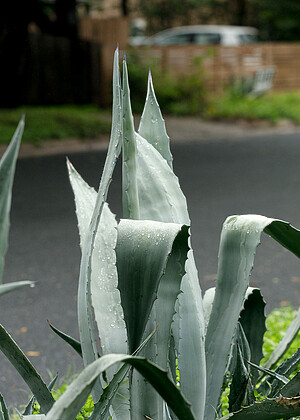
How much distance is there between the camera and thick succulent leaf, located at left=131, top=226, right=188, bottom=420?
154 cm

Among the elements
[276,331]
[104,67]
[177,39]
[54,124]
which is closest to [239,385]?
[276,331]

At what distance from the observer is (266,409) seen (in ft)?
4.66

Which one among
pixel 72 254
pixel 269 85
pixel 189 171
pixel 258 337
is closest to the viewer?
pixel 258 337

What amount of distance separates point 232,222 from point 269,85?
15.8m

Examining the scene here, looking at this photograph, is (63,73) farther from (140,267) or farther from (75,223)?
(140,267)

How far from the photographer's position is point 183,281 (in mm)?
1682

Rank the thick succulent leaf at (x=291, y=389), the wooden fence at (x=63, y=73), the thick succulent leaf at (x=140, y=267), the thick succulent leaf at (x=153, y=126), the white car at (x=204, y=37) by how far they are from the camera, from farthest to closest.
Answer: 1. the white car at (x=204, y=37)
2. the wooden fence at (x=63, y=73)
3. the thick succulent leaf at (x=153, y=126)
4. the thick succulent leaf at (x=291, y=389)
5. the thick succulent leaf at (x=140, y=267)

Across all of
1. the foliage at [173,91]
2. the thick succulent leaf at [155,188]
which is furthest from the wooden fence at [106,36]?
the thick succulent leaf at [155,188]

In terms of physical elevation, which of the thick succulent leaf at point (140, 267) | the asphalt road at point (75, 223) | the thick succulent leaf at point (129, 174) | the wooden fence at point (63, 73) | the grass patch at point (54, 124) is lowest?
the asphalt road at point (75, 223)

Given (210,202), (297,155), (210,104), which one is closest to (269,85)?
(210,104)

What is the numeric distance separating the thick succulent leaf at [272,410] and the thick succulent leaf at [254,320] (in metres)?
0.55

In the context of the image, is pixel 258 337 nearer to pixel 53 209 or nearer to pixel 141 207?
pixel 141 207

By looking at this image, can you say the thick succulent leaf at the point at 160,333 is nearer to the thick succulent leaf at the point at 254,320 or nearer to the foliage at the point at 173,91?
the thick succulent leaf at the point at 254,320

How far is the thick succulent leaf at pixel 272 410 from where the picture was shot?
4.56 ft
